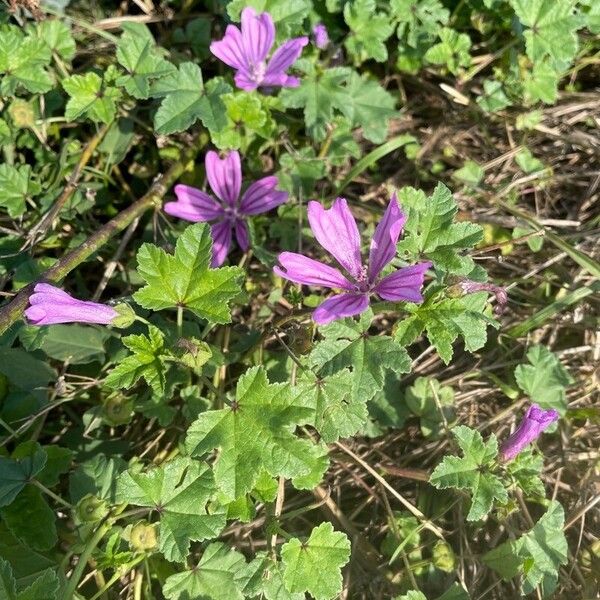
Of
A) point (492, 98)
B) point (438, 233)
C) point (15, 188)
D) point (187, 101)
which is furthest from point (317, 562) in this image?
point (492, 98)

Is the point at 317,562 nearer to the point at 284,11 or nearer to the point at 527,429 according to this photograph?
the point at 527,429

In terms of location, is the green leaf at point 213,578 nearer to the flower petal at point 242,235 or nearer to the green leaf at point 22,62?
the flower petal at point 242,235

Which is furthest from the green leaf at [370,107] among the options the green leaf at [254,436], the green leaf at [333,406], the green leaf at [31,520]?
the green leaf at [31,520]

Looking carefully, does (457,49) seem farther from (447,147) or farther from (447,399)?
(447,399)

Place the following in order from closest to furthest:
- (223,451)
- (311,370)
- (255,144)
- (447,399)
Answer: (223,451), (311,370), (447,399), (255,144)

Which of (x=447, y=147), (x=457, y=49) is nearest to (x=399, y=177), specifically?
(x=447, y=147)

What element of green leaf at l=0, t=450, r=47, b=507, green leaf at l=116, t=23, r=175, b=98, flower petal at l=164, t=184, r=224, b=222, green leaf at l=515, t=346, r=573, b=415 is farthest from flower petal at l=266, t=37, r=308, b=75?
green leaf at l=0, t=450, r=47, b=507
